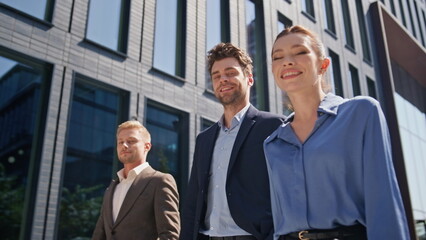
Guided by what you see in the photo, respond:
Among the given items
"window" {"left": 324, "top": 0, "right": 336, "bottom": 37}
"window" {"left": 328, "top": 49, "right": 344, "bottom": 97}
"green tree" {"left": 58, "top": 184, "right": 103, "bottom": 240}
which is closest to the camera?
"green tree" {"left": 58, "top": 184, "right": 103, "bottom": 240}

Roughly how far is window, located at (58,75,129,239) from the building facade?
2cm

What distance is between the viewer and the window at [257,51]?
1084 cm

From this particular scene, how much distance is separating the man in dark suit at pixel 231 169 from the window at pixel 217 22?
7008mm

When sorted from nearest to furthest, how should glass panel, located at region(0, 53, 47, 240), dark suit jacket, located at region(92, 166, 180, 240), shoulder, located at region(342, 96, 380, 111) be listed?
shoulder, located at region(342, 96, 380, 111) < dark suit jacket, located at region(92, 166, 180, 240) < glass panel, located at region(0, 53, 47, 240)

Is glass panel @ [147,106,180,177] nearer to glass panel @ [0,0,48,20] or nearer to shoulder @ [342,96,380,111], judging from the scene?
glass panel @ [0,0,48,20]

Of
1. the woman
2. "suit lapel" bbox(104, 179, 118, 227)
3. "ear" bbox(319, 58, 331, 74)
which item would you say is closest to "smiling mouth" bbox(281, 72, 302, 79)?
the woman

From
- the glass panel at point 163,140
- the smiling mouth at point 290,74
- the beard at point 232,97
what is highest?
the glass panel at point 163,140

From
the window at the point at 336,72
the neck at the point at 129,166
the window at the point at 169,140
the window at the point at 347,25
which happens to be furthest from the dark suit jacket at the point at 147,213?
the window at the point at 347,25

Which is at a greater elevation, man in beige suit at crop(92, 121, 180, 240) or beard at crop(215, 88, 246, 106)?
beard at crop(215, 88, 246, 106)

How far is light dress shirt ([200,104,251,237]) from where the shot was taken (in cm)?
250

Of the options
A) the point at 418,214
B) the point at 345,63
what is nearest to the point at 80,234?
the point at 345,63

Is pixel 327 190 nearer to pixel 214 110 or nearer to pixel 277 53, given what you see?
pixel 277 53

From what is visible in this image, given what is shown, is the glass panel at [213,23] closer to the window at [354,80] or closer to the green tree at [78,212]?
the green tree at [78,212]

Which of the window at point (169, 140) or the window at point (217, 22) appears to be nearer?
the window at point (169, 140)
